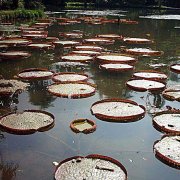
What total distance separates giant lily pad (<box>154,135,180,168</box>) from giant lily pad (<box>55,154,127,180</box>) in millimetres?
674

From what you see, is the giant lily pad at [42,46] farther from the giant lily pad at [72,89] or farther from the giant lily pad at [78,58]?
the giant lily pad at [72,89]

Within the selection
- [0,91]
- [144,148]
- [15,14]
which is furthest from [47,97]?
[15,14]

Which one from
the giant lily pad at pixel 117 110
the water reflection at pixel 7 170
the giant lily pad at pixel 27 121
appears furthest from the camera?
the giant lily pad at pixel 117 110

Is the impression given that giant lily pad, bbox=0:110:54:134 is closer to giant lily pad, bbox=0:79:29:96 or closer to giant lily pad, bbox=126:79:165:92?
giant lily pad, bbox=0:79:29:96

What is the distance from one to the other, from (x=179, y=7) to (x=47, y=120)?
43.9m

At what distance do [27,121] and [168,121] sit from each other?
7.10ft

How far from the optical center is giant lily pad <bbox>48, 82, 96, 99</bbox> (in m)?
6.12

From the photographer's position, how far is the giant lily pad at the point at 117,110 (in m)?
5.19

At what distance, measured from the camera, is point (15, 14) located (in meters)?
21.7

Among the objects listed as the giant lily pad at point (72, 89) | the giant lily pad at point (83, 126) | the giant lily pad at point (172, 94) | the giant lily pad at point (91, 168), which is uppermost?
the giant lily pad at point (72, 89)

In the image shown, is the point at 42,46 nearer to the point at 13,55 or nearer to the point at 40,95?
the point at 13,55

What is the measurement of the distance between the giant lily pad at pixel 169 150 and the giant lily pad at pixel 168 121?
10.5 inches

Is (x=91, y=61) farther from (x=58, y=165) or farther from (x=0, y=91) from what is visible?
(x=58, y=165)

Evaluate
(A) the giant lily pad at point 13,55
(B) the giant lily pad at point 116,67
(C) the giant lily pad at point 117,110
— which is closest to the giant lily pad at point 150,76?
(B) the giant lily pad at point 116,67
